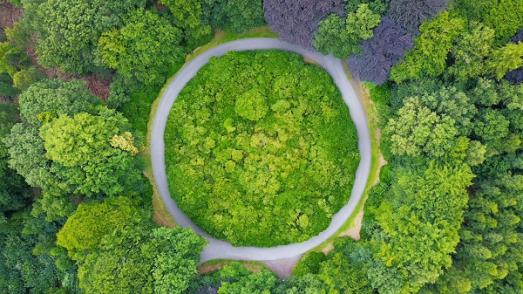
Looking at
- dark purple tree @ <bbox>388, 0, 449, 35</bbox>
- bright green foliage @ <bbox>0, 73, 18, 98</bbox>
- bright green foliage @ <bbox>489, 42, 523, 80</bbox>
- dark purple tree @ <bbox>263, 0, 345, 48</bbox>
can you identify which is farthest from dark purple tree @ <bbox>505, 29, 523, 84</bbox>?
bright green foliage @ <bbox>0, 73, 18, 98</bbox>

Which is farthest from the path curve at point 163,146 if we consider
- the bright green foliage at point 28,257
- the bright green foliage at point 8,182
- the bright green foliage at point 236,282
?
the bright green foliage at point 8,182

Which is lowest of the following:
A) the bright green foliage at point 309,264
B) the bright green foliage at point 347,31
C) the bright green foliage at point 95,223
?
the bright green foliage at point 309,264

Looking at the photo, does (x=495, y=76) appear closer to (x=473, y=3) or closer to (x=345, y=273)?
(x=473, y=3)

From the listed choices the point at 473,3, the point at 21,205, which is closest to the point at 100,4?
the point at 21,205

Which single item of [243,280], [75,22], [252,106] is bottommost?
[243,280]

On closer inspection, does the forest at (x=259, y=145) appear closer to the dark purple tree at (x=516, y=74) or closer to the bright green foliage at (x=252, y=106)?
the bright green foliage at (x=252, y=106)

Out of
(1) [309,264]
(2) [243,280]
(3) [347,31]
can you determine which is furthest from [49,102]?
(1) [309,264]

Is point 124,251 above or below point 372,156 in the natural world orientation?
above

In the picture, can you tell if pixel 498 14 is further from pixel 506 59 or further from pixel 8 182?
pixel 8 182
